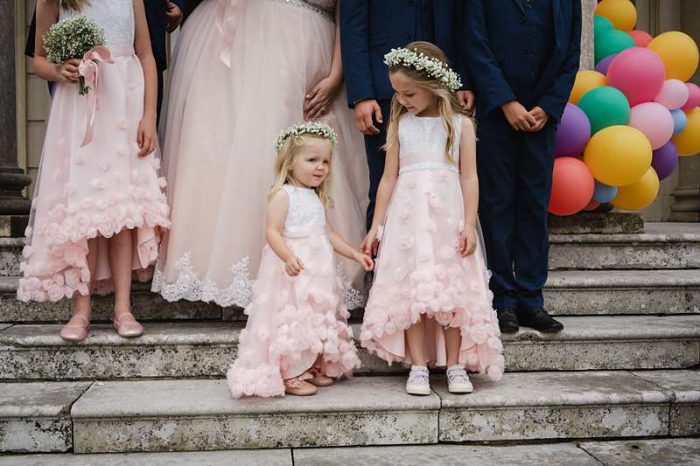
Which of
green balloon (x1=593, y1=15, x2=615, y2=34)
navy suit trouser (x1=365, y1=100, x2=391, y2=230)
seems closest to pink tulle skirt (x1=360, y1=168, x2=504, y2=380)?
navy suit trouser (x1=365, y1=100, x2=391, y2=230)

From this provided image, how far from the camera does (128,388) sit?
2.99m

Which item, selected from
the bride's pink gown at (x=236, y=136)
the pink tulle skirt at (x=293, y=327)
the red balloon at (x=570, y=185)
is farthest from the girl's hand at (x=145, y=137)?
the red balloon at (x=570, y=185)

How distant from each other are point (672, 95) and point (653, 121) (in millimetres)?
353

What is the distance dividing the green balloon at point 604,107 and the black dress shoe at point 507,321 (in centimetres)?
148

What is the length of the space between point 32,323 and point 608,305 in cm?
302

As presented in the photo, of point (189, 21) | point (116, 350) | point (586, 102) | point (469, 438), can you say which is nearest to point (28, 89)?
point (189, 21)

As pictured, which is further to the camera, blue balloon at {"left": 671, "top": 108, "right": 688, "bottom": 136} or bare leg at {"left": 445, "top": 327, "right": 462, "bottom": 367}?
blue balloon at {"left": 671, "top": 108, "right": 688, "bottom": 136}

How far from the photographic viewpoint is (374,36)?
3.34 meters

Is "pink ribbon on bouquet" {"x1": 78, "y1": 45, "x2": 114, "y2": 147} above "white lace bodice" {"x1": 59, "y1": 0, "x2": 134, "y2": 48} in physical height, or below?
below

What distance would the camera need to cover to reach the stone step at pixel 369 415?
2.74m

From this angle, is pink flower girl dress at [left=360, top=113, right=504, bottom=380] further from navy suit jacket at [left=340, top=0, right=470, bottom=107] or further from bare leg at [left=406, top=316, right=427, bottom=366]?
navy suit jacket at [left=340, top=0, right=470, bottom=107]

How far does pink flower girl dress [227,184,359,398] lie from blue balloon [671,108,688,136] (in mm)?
2786

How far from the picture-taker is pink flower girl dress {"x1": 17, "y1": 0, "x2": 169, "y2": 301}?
10.2 ft

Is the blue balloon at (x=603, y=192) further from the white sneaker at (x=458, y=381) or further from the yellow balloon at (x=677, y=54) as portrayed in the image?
the white sneaker at (x=458, y=381)
